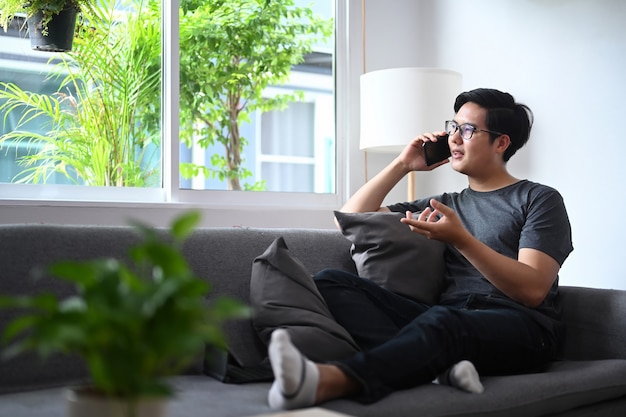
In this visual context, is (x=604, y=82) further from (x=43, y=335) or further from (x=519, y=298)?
(x=43, y=335)

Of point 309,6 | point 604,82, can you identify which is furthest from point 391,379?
point 309,6

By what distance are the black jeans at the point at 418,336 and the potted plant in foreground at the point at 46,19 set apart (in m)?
1.64

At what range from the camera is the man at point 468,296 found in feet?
6.03

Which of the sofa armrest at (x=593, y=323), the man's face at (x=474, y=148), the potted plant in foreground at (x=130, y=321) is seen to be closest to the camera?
the potted plant in foreground at (x=130, y=321)

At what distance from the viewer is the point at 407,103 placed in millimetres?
3486

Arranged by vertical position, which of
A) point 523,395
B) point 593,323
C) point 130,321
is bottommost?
point 523,395

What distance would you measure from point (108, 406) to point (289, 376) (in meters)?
0.75

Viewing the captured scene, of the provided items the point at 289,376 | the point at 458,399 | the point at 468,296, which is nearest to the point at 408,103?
the point at 468,296

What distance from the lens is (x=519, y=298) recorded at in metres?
2.31

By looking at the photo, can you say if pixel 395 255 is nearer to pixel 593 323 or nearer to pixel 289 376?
pixel 593 323

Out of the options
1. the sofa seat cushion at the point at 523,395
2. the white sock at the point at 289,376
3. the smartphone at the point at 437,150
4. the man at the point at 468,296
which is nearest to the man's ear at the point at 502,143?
the man at the point at 468,296

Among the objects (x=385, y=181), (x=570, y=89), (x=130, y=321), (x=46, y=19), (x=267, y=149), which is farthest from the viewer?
(x=267, y=149)

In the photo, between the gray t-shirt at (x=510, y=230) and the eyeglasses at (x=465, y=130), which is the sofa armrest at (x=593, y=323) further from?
the eyeglasses at (x=465, y=130)

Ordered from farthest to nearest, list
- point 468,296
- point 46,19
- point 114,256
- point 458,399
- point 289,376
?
point 46,19 < point 468,296 < point 114,256 < point 458,399 < point 289,376
